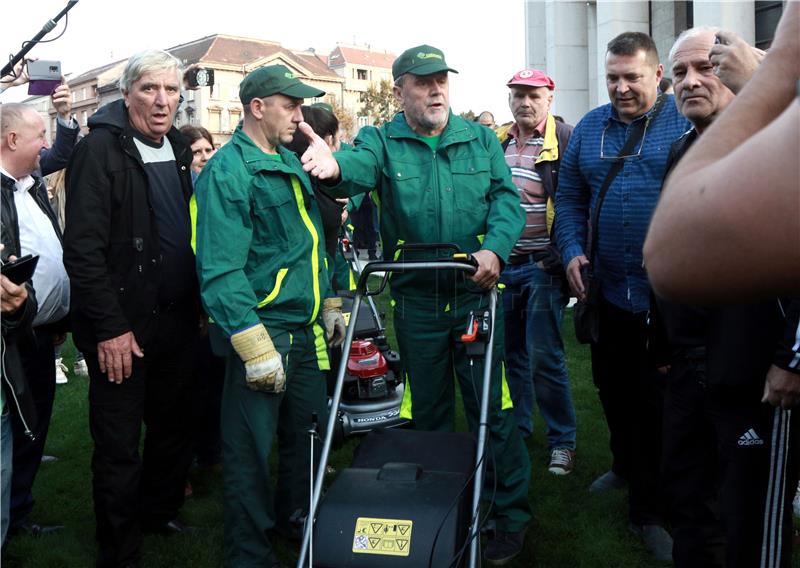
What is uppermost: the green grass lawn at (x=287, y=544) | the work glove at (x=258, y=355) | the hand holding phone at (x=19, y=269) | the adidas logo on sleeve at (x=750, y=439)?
the hand holding phone at (x=19, y=269)

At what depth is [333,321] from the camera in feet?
15.0

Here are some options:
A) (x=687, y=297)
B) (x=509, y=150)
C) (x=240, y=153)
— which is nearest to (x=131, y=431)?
(x=240, y=153)

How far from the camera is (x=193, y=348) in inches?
179

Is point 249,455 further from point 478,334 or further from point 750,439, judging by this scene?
point 750,439

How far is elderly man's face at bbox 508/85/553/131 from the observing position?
573 cm

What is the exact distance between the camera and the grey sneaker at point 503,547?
13.7ft

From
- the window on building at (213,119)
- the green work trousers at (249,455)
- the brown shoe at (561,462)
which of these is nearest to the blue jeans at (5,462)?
the green work trousers at (249,455)

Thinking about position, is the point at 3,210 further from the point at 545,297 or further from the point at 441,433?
the point at 545,297

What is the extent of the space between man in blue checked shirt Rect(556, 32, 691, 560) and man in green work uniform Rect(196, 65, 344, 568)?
4.93 ft

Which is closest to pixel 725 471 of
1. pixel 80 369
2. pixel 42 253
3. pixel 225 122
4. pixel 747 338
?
pixel 747 338

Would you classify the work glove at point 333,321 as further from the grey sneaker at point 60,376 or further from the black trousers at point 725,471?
the grey sneaker at point 60,376

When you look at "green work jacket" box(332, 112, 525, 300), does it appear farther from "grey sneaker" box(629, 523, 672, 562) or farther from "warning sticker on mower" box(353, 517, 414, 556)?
"grey sneaker" box(629, 523, 672, 562)

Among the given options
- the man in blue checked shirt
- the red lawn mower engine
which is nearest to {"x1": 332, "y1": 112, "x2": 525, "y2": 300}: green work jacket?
the man in blue checked shirt

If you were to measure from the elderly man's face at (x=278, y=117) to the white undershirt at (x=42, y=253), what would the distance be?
3.91 ft
